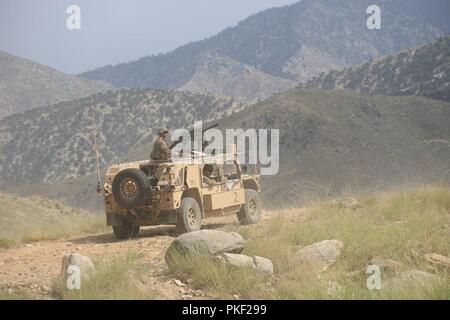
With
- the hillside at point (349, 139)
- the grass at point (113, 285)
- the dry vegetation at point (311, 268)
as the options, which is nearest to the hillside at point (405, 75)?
the hillside at point (349, 139)

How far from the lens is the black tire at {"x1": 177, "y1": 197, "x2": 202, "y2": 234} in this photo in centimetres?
1256

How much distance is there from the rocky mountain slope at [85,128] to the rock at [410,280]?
61.6 metres

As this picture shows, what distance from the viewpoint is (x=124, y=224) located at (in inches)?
524

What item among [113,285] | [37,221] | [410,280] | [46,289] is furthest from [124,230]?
[37,221]

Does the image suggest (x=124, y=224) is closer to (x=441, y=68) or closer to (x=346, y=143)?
(x=346, y=143)

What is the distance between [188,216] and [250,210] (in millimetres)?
2648

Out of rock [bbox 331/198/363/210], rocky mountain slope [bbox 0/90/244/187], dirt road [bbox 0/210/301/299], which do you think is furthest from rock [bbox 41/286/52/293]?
rocky mountain slope [bbox 0/90/244/187]

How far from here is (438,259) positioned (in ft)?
29.1

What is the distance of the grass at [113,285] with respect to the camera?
A: 7242mm

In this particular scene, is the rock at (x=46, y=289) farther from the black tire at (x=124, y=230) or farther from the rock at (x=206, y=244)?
the black tire at (x=124, y=230)

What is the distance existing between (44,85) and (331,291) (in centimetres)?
13000

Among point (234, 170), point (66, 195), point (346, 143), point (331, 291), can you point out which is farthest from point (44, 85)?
point (331, 291)

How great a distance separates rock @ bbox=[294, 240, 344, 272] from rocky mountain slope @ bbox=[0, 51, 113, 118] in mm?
116890

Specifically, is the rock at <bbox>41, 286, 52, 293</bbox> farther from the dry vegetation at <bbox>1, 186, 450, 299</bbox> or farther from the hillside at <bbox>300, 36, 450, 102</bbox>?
the hillside at <bbox>300, 36, 450, 102</bbox>
